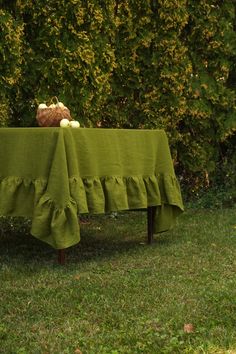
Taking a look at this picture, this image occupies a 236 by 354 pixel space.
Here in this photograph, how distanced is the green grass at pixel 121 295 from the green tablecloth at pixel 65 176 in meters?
0.40

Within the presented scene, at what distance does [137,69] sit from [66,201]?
3.49 meters

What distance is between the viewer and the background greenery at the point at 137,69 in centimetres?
667

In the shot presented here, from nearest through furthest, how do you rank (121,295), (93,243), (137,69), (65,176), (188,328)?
(188,328), (121,295), (65,176), (93,243), (137,69)

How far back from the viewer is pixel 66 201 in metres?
4.47

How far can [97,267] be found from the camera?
4.73 metres

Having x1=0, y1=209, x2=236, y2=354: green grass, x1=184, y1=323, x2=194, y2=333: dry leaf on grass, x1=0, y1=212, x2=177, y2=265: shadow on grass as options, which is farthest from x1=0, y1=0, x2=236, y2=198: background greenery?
x1=184, y1=323, x2=194, y2=333: dry leaf on grass

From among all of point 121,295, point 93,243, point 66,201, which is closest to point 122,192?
point 66,201

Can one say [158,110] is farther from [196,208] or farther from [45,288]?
[45,288]

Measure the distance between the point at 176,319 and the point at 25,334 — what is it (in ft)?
2.66

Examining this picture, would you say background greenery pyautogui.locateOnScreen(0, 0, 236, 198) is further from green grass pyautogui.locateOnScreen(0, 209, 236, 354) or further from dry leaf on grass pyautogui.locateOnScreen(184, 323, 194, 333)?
dry leaf on grass pyautogui.locateOnScreen(184, 323, 194, 333)

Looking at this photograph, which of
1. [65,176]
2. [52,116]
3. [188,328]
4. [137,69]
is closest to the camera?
[188,328]

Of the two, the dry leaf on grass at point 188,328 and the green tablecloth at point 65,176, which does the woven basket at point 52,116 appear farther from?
the dry leaf on grass at point 188,328

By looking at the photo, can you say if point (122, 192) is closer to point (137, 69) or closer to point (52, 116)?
point (52, 116)

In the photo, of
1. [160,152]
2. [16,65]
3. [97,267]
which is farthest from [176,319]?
[16,65]
